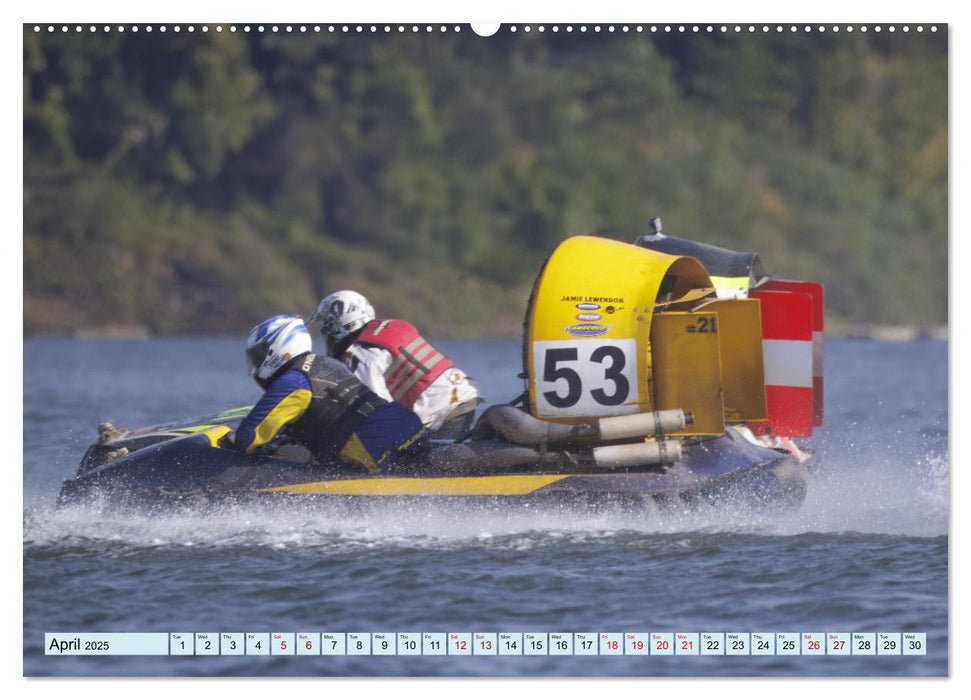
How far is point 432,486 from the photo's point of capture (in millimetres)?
10664

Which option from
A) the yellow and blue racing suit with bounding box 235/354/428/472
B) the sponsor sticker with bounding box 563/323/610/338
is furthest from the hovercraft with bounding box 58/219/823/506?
the yellow and blue racing suit with bounding box 235/354/428/472

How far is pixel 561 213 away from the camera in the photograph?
127 ft

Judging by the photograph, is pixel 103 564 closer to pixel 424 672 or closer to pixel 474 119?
pixel 424 672

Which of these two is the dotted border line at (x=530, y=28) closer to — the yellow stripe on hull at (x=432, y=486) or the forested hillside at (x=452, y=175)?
the yellow stripe on hull at (x=432, y=486)

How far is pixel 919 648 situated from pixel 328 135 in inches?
1022

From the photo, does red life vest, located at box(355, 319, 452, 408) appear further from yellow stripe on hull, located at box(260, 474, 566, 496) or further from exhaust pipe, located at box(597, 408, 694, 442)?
exhaust pipe, located at box(597, 408, 694, 442)

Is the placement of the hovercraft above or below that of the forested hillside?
below

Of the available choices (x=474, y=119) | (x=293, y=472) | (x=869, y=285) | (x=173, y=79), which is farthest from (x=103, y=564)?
(x=474, y=119)

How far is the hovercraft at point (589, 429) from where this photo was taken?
10508 millimetres

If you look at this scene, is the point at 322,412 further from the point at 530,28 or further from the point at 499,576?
the point at 530,28

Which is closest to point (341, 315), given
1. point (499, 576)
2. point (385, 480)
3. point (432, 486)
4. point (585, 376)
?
point (385, 480)

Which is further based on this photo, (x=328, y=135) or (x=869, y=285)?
(x=328, y=135)

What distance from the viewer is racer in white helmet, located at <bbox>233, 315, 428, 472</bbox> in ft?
35.1

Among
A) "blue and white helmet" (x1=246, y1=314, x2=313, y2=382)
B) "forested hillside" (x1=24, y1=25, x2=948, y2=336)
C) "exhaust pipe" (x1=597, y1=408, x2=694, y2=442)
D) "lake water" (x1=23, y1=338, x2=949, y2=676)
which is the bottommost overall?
"lake water" (x1=23, y1=338, x2=949, y2=676)
